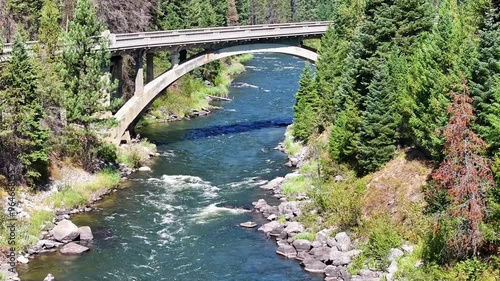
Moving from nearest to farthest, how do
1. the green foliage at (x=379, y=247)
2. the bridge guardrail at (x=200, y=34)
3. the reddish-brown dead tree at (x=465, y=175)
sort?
the reddish-brown dead tree at (x=465, y=175) → the green foliage at (x=379, y=247) → the bridge guardrail at (x=200, y=34)

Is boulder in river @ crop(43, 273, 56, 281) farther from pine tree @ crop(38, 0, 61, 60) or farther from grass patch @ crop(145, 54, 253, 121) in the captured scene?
grass patch @ crop(145, 54, 253, 121)

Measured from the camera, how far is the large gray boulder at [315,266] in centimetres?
3522

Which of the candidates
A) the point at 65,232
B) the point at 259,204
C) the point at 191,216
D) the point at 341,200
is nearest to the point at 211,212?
the point at 191,216

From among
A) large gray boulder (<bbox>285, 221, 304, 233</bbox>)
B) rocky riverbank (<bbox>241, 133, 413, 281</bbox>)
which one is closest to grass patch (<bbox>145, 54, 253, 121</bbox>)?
rocky riverbank (<bbox>241, 133, 413, 281</bbox>)

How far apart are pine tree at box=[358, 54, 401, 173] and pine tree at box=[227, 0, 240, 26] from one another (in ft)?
303

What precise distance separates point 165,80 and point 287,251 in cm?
2718

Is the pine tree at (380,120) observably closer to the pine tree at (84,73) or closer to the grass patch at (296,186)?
the grass patch at (296,186)

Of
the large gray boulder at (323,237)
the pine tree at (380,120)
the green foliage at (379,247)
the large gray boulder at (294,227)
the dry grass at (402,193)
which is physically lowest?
the large gray boulder at (294,227)

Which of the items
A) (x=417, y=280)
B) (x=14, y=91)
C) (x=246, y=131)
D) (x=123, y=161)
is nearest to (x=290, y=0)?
(x=246, y=131)

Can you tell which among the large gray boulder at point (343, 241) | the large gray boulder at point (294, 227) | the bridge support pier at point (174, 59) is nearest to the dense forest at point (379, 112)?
the large gray boulder at point (343, 241)

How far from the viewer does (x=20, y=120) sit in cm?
4194

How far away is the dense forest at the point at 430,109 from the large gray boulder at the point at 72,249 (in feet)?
46.5

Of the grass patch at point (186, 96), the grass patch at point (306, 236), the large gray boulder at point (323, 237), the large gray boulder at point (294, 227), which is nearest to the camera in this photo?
the large gray boulder at point (323, 237)

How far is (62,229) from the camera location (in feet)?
129
